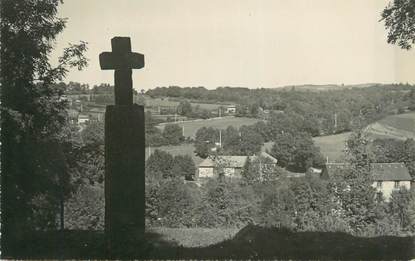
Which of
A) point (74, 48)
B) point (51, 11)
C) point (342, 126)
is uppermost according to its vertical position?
point (51, 11)

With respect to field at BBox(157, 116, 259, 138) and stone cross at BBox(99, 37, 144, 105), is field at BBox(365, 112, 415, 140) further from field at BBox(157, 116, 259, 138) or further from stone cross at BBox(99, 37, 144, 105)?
stone cross at BBox(99, 37, 144, 105)

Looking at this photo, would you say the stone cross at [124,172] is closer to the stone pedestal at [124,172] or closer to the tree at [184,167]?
the stone pedestal at [124,172]

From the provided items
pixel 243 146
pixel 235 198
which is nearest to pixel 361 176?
pixel 235 198

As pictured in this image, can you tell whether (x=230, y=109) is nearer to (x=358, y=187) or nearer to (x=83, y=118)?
(x=358, y=187)

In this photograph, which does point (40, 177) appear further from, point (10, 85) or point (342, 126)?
point (342, 126)

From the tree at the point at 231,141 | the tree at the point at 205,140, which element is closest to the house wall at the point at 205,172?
the tree at the point at 205,140

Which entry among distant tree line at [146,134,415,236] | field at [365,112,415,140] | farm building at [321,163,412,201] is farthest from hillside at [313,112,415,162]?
distant tree line at [146,134,415,236]

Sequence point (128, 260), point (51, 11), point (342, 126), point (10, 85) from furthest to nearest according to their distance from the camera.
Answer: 1. point (342, 126)
2. point (51, 11)
3. point (10, 85)
4. point (128, 260)

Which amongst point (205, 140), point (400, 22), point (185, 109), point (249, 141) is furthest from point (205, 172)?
point (400, 22)
